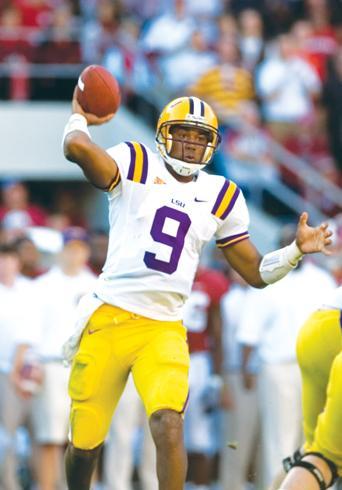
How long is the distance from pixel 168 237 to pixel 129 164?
→ 14.3 inches

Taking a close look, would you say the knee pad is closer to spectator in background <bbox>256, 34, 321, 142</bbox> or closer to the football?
the football

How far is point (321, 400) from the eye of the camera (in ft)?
21.2

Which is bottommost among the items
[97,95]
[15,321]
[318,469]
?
[15,321]

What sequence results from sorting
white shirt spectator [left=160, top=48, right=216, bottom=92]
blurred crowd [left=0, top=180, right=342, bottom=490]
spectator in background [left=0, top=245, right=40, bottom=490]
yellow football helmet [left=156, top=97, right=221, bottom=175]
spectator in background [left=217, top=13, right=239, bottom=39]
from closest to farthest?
yellow football helmet [left=156, top=97, right=221, bottom=175] → spectator in background [left=0, top=245, right=40, bottom=490] → blurred crowd [left=0, top=180, right=342, bottom=490] → white shirt spectator [left=160, top=48, right=216, bottom=92] → spectator in background [left=217, top=13, right=239, bottom=39]

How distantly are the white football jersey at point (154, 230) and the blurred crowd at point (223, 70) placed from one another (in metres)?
5.35

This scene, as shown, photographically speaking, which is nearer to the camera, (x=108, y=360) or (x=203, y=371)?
(x=108, y=360)

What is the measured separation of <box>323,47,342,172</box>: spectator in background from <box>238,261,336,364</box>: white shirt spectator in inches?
119

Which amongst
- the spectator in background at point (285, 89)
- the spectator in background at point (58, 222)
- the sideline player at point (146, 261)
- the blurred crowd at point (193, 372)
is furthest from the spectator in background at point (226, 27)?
the sideline player at point (146, 261)

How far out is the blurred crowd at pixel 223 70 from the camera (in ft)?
40.2

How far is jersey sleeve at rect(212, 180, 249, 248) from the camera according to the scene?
6520mm

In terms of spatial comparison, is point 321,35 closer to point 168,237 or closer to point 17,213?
point 17,213

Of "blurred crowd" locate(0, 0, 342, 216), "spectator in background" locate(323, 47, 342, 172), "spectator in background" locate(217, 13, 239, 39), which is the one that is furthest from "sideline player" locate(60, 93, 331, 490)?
"spectator in background" locate(217, 13, 239, 39)

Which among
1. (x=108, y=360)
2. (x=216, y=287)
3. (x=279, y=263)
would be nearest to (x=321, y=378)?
(x=279, y=263)

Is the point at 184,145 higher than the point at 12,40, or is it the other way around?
the point at 184,145
